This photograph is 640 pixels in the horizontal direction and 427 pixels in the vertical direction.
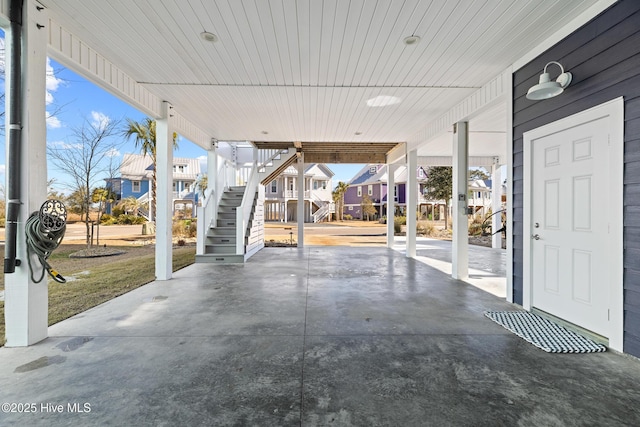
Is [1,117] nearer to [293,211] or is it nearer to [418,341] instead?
[418,341]

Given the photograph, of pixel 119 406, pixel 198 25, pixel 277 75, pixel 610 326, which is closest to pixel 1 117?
pixel 198 25

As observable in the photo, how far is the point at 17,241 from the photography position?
9.00 ft

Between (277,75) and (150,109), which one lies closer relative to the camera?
(277,75)

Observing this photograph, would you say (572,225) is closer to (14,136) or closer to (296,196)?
(14,136)

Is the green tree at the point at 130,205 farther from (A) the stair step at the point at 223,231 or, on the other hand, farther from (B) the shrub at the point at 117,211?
(A) the stair step at the point at 223,231

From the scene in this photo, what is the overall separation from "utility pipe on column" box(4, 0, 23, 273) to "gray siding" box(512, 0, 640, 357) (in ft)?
17.5

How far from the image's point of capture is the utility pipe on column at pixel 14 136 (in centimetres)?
268

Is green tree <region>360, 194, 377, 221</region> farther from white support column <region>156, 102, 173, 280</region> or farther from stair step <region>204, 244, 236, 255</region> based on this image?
white support column <region>156, 102, 173, 280</region>

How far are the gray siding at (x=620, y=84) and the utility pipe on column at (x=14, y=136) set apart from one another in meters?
5.34

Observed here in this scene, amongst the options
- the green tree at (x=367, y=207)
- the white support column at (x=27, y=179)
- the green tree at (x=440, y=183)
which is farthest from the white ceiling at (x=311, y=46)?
the green tree at (x=367, y=207)

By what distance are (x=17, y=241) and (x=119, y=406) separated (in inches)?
76.0

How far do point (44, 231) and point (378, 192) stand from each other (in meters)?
29.1

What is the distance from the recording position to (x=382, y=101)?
5520 mm

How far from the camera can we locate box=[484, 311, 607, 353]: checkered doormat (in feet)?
9.04
